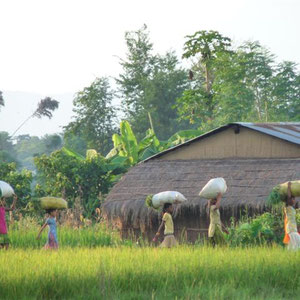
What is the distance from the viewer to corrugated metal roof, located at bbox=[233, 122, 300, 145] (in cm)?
1695

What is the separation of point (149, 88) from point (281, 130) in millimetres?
27544

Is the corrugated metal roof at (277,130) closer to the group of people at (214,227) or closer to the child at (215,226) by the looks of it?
the group of people at (214,227)

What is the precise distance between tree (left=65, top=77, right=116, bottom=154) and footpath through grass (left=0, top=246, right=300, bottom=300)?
31.6 metres

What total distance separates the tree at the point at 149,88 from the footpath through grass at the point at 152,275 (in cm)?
3319

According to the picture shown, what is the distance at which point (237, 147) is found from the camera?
707 inches

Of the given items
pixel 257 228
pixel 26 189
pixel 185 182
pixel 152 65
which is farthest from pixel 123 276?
pixel 152 65

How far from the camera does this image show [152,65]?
153 feet

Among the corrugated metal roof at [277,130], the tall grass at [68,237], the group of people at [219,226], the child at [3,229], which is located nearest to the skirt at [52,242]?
the child at [3,229]

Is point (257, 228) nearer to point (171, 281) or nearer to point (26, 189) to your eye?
point (171, 281)

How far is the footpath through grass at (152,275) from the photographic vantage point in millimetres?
8484

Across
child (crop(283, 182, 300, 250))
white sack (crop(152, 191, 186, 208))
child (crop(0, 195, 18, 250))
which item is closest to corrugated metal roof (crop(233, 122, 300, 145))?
white sack (crop(152, 191, 186, 208))

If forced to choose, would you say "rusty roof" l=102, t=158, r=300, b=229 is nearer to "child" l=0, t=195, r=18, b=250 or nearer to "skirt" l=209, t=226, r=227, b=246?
"skirt" l=209, t=226, r=227, b=246

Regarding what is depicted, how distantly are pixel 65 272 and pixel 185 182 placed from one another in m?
8.68

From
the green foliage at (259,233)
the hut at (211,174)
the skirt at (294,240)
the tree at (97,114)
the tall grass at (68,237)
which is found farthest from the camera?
the tree at (97,114)
